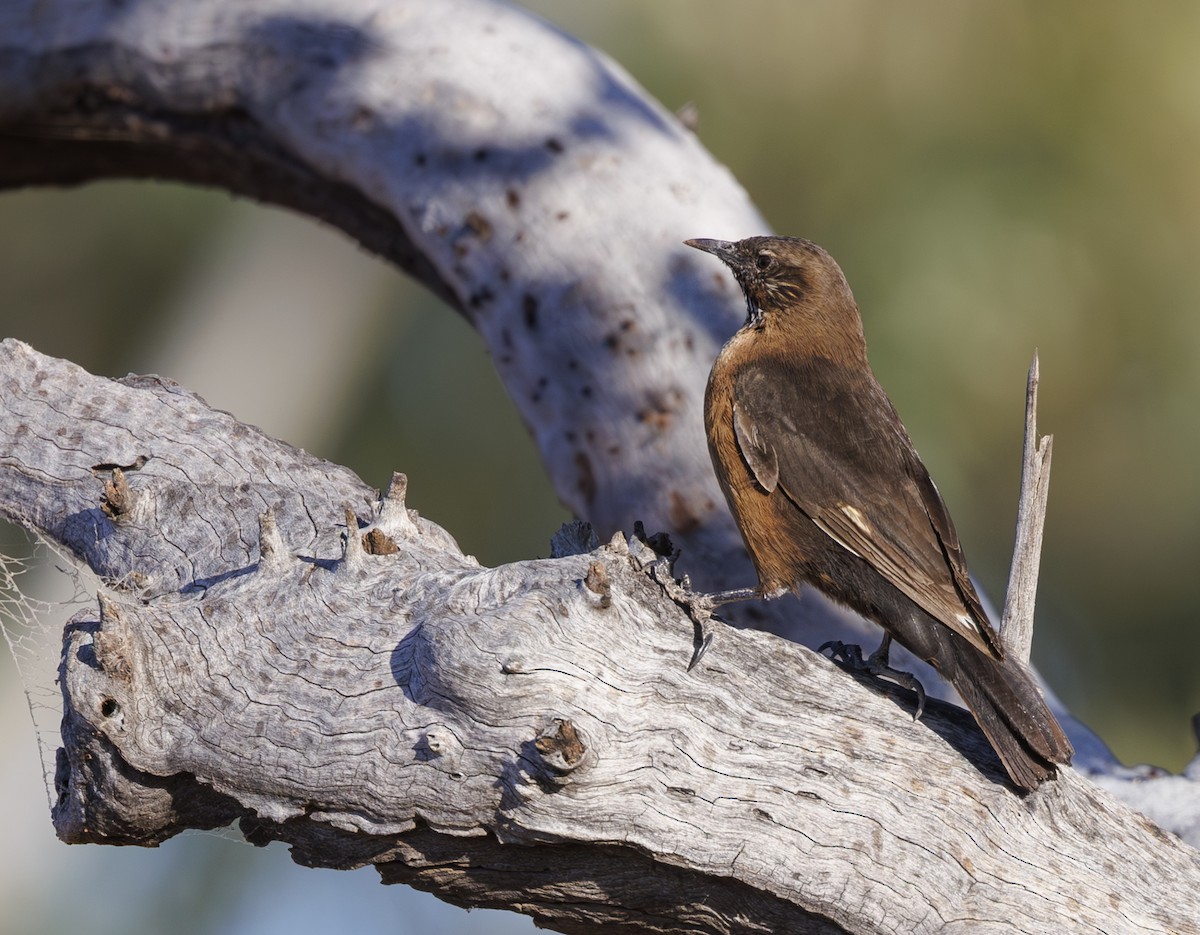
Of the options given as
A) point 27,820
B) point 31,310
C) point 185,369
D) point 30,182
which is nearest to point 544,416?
point 30,182

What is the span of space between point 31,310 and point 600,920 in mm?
11432

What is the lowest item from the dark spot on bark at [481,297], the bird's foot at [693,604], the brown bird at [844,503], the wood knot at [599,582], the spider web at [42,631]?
the spider web at [42,631]

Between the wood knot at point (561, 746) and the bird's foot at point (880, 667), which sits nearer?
the wood knot at point (561, 746)

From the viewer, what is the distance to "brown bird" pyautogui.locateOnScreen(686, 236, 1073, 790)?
2898mm

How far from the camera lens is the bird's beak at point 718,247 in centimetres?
416

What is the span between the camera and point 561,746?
238 centimetres

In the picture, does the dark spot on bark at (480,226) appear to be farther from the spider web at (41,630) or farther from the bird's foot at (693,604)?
the bird's foot at (693,604)

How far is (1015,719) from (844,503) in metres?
0.82

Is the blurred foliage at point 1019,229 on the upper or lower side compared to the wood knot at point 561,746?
upper

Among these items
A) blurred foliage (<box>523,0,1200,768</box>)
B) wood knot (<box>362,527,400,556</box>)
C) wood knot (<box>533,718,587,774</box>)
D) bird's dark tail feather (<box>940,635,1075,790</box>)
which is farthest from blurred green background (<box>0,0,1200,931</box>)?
wood knot (<box>533,718,587,774</box>)

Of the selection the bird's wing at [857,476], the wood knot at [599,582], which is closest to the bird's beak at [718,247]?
the bird's wing at [857,476]

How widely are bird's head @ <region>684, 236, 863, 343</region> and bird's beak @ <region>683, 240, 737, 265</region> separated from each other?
0.19ft

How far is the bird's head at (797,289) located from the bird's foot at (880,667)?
1.06 meters

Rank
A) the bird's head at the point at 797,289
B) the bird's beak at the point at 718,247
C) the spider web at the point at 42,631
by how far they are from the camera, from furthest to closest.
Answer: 1. the bird's beak at the point at 718,247
2. the bird's head at the point at 797,289
3. the spider web at the point at 42,631
